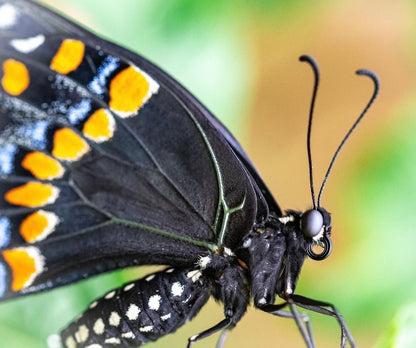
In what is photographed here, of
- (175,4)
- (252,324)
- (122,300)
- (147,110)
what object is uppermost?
(175,4)

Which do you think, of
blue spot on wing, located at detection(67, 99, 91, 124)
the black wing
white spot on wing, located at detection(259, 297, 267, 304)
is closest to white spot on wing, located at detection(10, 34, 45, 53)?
the black wing

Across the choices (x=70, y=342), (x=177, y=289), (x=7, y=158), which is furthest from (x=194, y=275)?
(x=7, y=158)

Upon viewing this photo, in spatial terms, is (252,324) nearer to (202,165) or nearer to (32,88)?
(202,165)

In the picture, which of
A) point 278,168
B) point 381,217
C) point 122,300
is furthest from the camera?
point 278,168

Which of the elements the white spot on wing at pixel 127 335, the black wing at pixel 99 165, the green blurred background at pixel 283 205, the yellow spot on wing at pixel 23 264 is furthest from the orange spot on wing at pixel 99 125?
the green blurred background at pixel 283 205

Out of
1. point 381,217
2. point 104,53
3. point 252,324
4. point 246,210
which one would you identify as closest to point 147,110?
point 104,53

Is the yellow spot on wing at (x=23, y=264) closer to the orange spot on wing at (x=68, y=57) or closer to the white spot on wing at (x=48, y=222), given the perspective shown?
the white spot on wing at (x=48, y=222)
